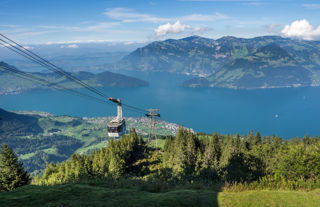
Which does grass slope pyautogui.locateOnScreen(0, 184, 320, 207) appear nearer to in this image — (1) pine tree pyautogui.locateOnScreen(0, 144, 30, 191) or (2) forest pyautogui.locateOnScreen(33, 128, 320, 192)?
(2) forest pyautogui.locateOnScreen(33, 128, 320, 192)

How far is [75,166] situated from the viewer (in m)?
44.9

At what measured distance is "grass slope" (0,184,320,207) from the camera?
34.6 ft

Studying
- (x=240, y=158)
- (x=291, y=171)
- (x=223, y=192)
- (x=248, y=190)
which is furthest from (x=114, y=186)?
(x=240, y=158)

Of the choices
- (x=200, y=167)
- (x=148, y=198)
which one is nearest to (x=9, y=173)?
(x=148, y=198)

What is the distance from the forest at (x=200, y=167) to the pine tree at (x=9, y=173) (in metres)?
3.29

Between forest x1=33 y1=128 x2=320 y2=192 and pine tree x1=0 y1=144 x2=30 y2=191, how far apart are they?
3.29m

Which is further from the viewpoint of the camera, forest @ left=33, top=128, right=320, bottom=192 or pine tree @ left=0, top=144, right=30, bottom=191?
pine tree @ left=0, top=144, right=30, bottom=191

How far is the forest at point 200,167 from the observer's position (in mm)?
15716

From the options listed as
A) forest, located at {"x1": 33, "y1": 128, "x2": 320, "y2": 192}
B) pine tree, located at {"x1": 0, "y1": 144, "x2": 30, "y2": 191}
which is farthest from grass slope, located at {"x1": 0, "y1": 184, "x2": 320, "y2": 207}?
pine tree, located at {"x1": 0, "y1": 144, "x2": 30, "y2": 191}

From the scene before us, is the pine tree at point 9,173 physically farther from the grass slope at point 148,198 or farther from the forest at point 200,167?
the grass slope at point 148,198

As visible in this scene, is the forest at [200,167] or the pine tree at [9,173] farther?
the pine tree at [9,173]

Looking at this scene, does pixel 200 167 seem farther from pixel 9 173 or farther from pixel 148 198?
pixel 9 173

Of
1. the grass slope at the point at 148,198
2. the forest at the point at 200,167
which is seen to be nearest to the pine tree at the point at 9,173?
the forest at the point at 200,167

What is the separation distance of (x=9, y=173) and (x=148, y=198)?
95.7 feet
